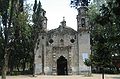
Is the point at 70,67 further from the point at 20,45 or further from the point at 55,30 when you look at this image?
the point at 20,45

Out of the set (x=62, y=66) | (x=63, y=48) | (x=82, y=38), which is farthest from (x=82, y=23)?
(x=62, y=66)

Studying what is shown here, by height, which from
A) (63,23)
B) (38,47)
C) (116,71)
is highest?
(63,23)

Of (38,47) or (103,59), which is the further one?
(38,47)

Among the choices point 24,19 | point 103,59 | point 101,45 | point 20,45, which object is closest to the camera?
point 101,45

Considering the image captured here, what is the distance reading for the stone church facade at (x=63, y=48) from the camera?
4981 centimetres

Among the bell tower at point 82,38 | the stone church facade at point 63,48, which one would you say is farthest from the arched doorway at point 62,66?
the bell tower at point 82,38

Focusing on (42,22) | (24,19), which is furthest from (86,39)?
(24,19)

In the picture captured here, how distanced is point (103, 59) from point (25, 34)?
2804cm

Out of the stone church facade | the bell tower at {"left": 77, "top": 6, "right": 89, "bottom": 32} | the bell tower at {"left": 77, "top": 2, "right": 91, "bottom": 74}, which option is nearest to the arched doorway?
the stone church facade

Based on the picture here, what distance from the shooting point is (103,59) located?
2680 cm

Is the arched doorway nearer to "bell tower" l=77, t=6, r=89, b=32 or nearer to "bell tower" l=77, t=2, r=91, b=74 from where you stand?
"bell tower" l=77, t=2, r=91, b=74

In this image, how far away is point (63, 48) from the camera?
166 ft

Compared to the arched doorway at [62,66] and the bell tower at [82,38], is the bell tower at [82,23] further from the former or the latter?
the arched doorway at [62,66]

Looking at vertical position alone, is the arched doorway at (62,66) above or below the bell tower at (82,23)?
below
